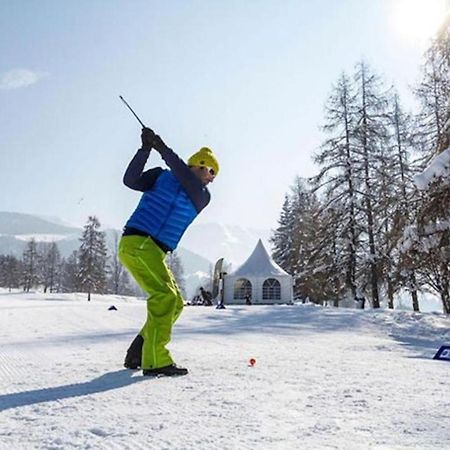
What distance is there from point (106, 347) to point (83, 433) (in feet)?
11.7

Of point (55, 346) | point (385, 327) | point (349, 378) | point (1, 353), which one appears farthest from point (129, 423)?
point (385, 327)

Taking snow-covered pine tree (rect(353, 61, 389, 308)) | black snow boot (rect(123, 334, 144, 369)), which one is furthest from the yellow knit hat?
snow-covered pine tree (rect(353, 61, 389, 308))

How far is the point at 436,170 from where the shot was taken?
1059 centimetres

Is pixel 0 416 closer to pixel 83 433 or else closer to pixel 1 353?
pixel 83 433

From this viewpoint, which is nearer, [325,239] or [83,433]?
[83,433]

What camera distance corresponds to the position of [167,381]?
3.24 metres

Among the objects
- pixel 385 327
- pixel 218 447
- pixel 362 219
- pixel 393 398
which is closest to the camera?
pixel 218 447

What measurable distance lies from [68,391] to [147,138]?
192 centimetres

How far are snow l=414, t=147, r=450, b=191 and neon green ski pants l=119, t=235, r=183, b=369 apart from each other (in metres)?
8.39

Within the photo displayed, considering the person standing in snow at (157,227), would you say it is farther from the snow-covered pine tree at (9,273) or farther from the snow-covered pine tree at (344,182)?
the snow-covered pine tree at (9,273)

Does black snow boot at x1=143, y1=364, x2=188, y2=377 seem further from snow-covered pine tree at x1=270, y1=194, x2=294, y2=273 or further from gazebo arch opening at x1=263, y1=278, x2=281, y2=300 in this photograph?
snow-covered pine tree at x1=270, y1=194, x2=294, y2=273

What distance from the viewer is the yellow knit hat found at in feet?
13.7

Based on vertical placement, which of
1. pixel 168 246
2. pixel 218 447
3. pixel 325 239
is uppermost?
pixel 325 239

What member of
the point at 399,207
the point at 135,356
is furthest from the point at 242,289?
the point at 135,356
